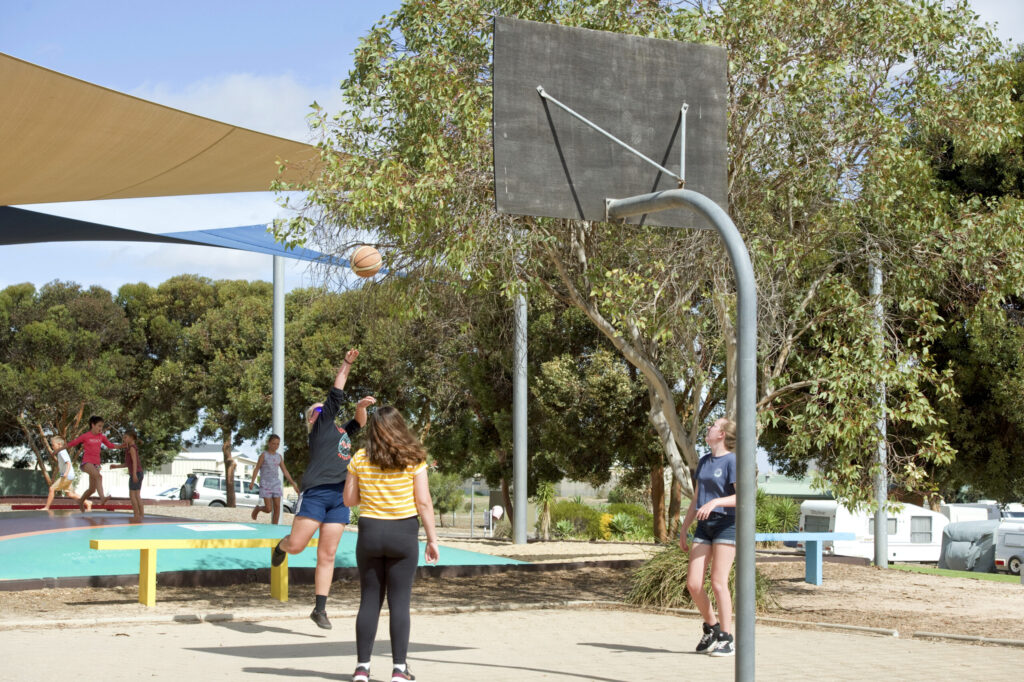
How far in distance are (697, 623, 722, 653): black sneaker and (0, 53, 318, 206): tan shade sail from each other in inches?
257

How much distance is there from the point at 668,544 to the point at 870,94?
5.39 meters

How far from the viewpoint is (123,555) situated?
12.3 m

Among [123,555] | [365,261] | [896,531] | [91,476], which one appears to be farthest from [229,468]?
[365,261]

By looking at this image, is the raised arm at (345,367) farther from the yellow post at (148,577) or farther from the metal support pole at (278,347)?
the metal support pole at (278,347)

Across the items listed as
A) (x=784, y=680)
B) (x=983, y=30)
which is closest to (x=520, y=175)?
(x=784, y=680)

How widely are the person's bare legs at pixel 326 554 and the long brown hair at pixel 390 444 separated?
2.24 metres

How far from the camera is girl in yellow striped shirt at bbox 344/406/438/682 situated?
6.11 meters

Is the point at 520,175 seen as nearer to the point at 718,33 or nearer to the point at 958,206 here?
the point at 718,33

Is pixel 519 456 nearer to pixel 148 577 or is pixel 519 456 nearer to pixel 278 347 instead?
pixel 278 347

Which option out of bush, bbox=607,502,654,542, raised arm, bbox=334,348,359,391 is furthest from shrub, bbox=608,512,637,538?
raised arm, bbox=334,348,359,391

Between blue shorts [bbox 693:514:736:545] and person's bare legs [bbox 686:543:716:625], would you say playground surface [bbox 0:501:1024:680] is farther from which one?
blue shorts [bbox 693:514:736:545]

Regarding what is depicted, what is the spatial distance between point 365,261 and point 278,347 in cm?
1147

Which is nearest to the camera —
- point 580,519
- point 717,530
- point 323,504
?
point 717,530

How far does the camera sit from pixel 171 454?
4428 centimetres
